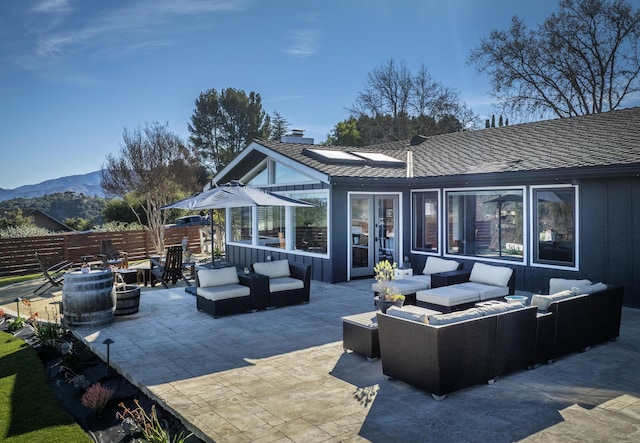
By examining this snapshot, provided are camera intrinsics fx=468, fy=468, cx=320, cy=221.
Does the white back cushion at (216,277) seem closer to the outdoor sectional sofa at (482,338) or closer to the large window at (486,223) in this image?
the outdoor sectional sofa at (482,338)

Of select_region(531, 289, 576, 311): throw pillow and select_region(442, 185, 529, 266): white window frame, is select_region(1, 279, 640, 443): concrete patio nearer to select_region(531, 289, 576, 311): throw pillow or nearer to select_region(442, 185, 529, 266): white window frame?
select_region(531, 289, 576, 311): throw pillow

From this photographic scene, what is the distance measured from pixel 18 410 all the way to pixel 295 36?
15703 millimetres

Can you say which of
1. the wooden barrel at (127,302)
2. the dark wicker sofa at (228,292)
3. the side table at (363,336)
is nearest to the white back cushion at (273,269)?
the dark wicker sofa at (228,292)

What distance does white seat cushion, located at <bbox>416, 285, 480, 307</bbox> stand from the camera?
7123 millimetres

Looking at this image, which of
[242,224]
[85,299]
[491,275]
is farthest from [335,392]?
[242,224]

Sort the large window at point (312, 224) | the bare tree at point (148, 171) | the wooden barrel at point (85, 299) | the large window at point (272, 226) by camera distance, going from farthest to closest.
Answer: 1. the bare tree at point (148, 171)
2. the large window at point (272, 226)
3. the large window at point (312, 224)
4. the wooden barrel at point (85, 299)

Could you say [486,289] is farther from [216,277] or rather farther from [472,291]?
[216,277]

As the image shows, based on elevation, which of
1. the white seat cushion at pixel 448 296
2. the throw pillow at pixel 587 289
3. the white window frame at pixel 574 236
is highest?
the white window frame at pixel 574 236

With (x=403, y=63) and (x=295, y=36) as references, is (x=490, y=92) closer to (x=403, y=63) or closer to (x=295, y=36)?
(x=403, y=63)

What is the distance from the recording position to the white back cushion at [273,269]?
8.93 meters

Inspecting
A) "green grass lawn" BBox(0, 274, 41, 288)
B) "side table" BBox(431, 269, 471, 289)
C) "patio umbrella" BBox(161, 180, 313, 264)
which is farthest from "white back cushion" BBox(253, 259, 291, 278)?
"green grass lawn" BBox(0, 274, 41, 288)

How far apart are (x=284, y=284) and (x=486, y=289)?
3501 mm

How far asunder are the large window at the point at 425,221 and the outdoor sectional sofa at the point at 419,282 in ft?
7.96

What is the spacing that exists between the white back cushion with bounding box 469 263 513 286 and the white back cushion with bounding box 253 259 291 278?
348 centimetres
